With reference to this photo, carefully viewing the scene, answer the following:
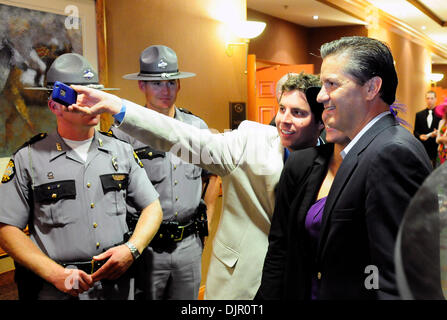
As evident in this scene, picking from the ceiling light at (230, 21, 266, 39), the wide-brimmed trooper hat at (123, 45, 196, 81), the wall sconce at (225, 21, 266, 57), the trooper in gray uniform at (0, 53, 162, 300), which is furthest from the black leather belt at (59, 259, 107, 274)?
the ceiling light at (230, 21, 266, 39)

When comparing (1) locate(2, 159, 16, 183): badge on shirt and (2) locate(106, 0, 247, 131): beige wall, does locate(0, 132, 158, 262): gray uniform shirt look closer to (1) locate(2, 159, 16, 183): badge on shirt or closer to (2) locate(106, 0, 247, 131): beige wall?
(1) locate(2, 159, 16, 183): badge on shirt

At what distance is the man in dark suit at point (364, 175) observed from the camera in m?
1.01

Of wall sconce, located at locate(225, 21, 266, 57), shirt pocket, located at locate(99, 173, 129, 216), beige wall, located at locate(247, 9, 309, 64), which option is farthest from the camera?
beige wall, located at locate(247, 9, 309, 64)

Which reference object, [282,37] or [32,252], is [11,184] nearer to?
[32,252]

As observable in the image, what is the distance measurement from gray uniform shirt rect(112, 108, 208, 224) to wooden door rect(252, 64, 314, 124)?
5.12 metres

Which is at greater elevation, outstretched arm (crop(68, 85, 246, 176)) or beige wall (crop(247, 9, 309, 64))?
beige wall (crop(247, 9, 309, 64))

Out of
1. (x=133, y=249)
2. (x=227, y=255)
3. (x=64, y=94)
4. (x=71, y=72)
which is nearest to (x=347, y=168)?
(x=227, y=255)

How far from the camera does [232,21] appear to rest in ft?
15.2

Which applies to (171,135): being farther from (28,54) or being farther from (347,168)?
(28,54)

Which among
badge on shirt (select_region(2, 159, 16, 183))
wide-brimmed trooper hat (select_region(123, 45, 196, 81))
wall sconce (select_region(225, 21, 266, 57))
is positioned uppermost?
wall sconce (select_region(225, 21, 266, 57))

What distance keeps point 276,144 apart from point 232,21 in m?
3.15

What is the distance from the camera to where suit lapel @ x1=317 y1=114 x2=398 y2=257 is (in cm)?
118

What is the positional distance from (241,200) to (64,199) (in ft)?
2.37

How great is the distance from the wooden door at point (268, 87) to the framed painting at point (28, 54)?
5095 millimetres
